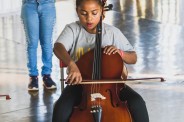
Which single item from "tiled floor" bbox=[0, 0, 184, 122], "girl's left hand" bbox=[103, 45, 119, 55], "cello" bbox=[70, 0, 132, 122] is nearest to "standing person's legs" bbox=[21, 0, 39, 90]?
"tiled floor" bbox=[0, 0, 184, 122]

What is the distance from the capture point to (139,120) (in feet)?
7.73

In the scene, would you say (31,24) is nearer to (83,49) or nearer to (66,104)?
(83,49)

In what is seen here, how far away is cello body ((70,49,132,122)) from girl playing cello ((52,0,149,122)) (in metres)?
0.05

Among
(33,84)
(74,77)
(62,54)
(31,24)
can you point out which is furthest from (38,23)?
(74,77)

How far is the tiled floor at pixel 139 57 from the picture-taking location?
3.56m

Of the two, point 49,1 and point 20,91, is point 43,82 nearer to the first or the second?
point 20,91

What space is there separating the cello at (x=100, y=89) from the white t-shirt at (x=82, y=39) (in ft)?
0.35

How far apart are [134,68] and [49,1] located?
47.3 inches

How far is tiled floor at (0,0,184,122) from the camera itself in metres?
3.56

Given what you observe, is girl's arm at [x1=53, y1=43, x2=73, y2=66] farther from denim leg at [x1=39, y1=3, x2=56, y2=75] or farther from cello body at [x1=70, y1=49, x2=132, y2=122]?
denim leg at [x1=39, y1=3, x2=56, y2=75]

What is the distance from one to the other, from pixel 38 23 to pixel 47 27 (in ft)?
0.25

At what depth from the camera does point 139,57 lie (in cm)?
489

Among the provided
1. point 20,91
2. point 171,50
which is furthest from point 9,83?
point 171,50

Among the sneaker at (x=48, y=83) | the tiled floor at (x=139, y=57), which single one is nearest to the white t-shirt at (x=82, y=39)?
the tiled floor at (x=139, y=57)
